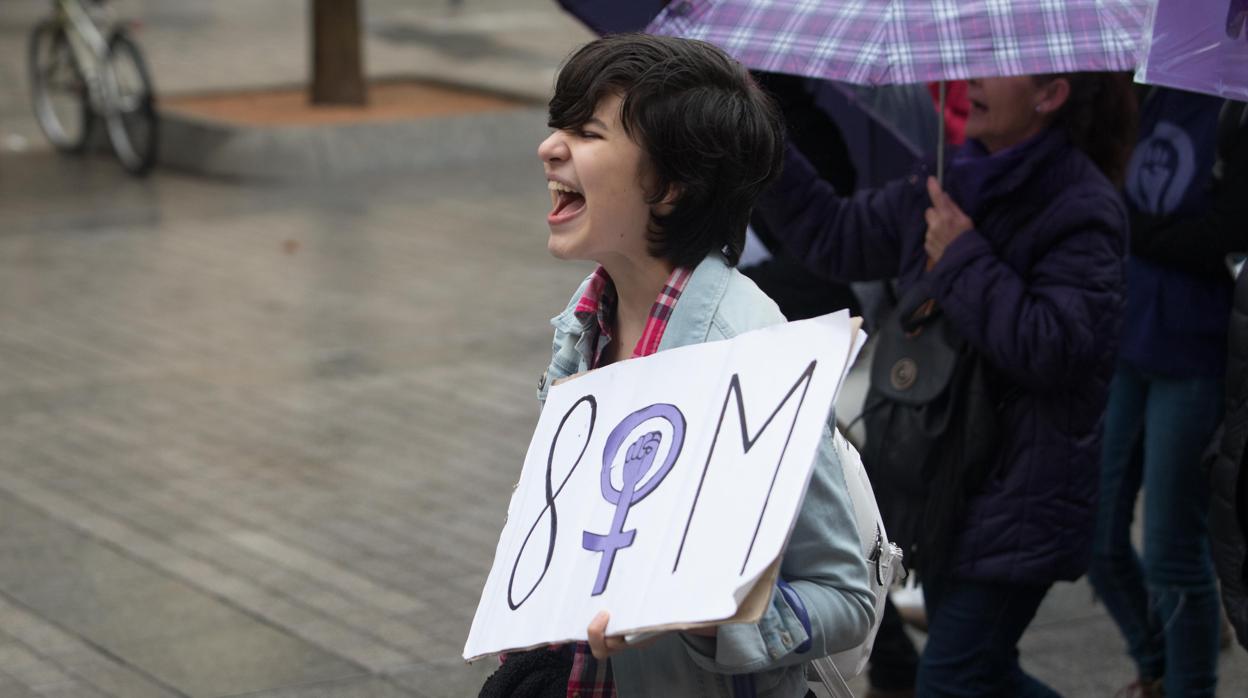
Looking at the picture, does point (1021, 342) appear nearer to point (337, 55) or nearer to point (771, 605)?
point (771, 605)

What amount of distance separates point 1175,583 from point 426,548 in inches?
91.0

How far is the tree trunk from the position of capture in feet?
41.7

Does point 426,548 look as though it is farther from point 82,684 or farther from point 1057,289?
point 1057,289

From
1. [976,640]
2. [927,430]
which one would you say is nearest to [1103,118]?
A: [927,430]

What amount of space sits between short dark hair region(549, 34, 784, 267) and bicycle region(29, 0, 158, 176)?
9796 mm

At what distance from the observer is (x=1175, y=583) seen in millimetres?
4391

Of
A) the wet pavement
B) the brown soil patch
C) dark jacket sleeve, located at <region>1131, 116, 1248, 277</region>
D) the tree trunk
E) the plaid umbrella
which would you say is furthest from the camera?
the tree trunk

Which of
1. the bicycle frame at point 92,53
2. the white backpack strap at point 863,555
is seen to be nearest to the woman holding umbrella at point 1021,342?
the white backpack strap at point 863,555

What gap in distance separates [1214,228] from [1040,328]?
976 mm

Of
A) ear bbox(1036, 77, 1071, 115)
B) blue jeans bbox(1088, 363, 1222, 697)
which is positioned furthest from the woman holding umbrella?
blue jeans bbox(1088, 363, 1222, 697)

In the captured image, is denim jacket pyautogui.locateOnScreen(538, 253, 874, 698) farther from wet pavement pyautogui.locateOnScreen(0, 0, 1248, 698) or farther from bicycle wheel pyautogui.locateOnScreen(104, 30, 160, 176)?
bicycle wheel pyautogui.locateOnScreen(104, 30, 160, 176)

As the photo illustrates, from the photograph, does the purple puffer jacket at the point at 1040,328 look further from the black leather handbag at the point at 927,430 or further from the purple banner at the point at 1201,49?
the purple banner at the point at 1201,49

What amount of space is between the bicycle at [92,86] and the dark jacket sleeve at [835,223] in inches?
333

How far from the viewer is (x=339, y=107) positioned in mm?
12891
